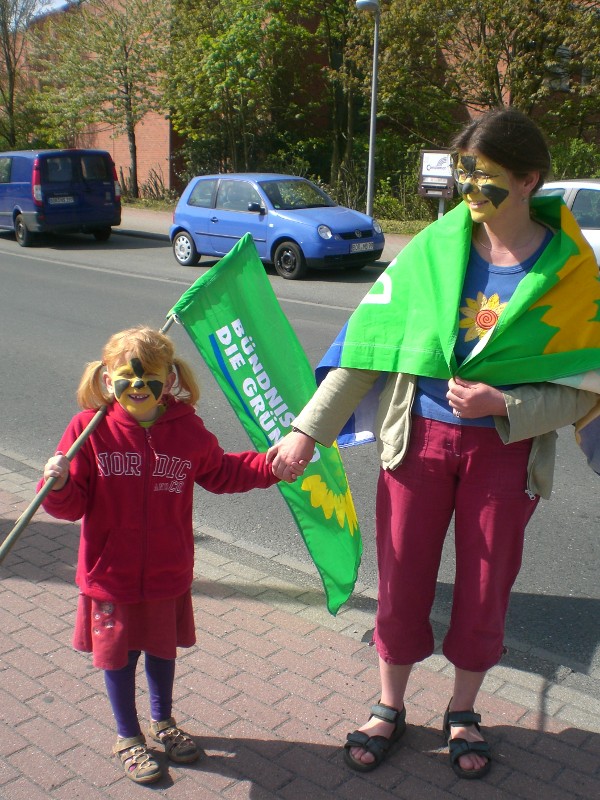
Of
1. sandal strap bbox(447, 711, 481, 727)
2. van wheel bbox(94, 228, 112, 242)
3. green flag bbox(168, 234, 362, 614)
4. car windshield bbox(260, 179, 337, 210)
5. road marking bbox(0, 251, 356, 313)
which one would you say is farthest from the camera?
van wheel bbox(94, 228, 112, 242)

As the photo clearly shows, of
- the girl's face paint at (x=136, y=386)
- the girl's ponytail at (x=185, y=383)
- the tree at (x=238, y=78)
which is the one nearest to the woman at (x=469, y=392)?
the girl's ponytail at (x=185, y=383)

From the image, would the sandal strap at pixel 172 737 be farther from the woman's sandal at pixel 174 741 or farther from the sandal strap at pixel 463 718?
the sandal strap at pixel 463 718

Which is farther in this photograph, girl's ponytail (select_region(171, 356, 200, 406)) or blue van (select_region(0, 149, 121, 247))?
blue van (select_region(0, 149, 121, 247))

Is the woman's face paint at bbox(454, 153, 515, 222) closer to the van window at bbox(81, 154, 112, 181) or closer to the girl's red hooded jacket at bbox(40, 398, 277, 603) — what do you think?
the girl's red hooded jacket at bbox(40, 398, 277, 603)

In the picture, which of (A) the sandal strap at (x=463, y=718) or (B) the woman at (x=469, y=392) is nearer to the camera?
(B) the woman at (x=469, y=392)

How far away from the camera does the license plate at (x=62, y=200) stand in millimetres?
17484

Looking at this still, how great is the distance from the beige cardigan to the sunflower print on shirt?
184 millimetres

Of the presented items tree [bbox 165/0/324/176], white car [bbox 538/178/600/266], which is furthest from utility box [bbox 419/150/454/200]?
tree [bbox 165/0/324/176]

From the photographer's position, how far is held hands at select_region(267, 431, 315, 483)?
2.58m

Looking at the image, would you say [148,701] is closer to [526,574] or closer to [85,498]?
[85,498]

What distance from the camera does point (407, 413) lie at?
96.7 inches

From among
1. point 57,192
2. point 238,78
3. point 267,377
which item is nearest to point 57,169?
point 57,192

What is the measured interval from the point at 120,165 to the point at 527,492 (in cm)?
3085

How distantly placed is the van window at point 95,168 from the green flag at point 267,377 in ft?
51.6
